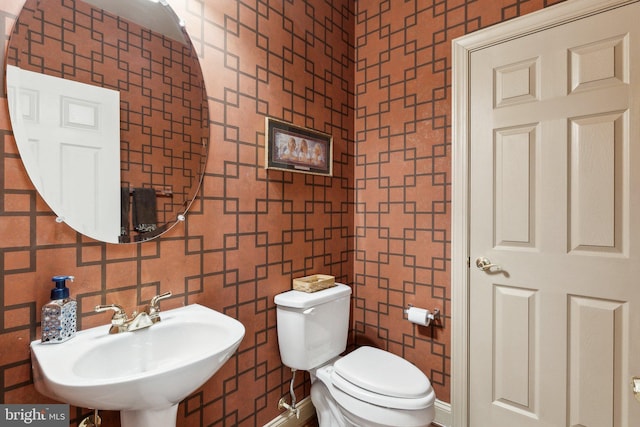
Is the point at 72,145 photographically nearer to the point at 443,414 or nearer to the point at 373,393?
the point at 373,393

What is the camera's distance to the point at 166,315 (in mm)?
1199

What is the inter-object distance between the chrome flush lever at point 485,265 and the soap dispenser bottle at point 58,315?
1.75 m

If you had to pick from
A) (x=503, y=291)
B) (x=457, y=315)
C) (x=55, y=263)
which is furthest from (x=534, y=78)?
(x=55, y=263)

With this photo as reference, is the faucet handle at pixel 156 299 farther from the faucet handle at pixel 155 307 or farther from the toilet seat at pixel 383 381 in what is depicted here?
the toilet seat at pixel 383 381

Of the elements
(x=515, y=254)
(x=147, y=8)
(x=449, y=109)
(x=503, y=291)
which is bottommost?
(x=503, y=291)

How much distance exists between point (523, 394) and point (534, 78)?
5.09ft

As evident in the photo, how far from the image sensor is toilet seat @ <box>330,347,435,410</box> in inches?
52.6

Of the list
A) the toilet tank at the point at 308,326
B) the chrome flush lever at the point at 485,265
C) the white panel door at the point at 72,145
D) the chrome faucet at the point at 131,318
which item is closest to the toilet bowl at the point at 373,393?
the toilet tank at the point at 308,326

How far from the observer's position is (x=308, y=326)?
1.57 m

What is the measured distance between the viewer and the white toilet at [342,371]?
134 centimetres

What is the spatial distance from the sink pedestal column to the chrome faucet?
0.25 meters

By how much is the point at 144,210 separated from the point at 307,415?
149 cm

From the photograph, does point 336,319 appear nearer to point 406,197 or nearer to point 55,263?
point 406,197

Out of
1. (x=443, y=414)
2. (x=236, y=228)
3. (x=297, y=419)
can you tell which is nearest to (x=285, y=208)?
(x=236, y=228)
